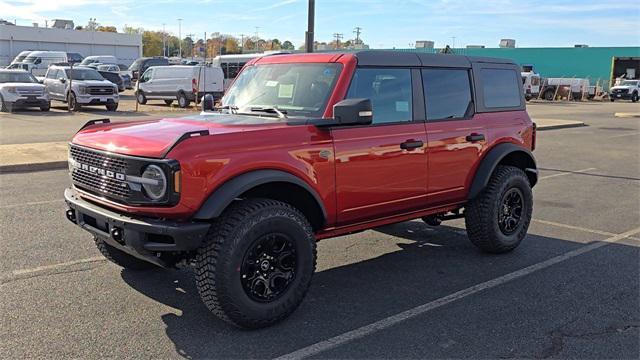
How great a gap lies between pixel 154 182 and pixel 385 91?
219cm

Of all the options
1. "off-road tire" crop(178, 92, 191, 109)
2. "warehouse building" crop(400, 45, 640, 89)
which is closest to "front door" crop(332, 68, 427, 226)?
"off-road tire" crop(178, 92, 191, 109)

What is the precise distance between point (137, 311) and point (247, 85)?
225 centimetres

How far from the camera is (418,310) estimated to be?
14.7 ft

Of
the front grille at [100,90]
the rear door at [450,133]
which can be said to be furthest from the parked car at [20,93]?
the rear door at [450,133]

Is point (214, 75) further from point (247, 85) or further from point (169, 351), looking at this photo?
point (169, 351)

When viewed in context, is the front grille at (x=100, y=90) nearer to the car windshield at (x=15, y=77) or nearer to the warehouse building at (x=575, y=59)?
the car windshield at (x=15, y=77)

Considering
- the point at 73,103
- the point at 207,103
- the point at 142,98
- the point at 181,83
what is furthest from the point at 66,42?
the point at 207,103

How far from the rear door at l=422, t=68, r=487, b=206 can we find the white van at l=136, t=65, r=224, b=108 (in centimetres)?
2191

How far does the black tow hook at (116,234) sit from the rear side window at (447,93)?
284cm

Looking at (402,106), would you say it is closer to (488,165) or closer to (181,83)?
(488,165)

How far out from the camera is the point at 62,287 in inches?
188

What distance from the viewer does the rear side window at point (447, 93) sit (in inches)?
211

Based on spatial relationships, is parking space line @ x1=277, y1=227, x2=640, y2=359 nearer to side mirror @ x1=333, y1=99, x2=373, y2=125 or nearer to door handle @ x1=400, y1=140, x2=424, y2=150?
door handle @ x1=400, y1=140, x2=424, y2=150

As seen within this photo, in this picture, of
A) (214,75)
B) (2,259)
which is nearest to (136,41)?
(214,75)
